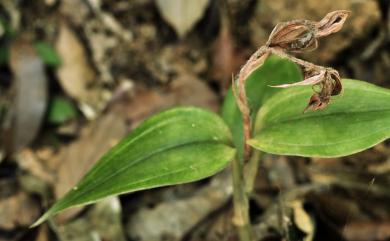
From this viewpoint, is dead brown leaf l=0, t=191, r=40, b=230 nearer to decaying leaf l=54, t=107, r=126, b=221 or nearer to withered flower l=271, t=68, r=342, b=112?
decaying leaf l=54, t=107, r=126, b=221

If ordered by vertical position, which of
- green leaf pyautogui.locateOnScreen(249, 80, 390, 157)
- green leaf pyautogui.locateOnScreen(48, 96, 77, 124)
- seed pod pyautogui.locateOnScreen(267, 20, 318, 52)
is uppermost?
seed pod pyautogui.locateOnScreen(267, 20, 318, 52)

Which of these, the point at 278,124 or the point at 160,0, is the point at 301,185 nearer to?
the point at 278,124

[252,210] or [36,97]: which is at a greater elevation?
[36,97]

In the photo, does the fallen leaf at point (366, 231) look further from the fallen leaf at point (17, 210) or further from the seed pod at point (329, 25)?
the fallen leaf at point (17, 210)

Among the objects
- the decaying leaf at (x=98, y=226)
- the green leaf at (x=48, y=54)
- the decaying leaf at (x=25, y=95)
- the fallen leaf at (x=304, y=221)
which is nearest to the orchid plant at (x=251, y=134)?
the fallen leaf at (x=304, y=221)

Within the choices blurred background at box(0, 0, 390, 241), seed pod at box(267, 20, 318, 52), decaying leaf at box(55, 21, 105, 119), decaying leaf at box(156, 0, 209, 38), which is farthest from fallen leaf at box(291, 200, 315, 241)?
decaying leaf at box(55, 21, 105, 119)

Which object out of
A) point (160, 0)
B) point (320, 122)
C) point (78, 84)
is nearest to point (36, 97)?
point (78, 84)
